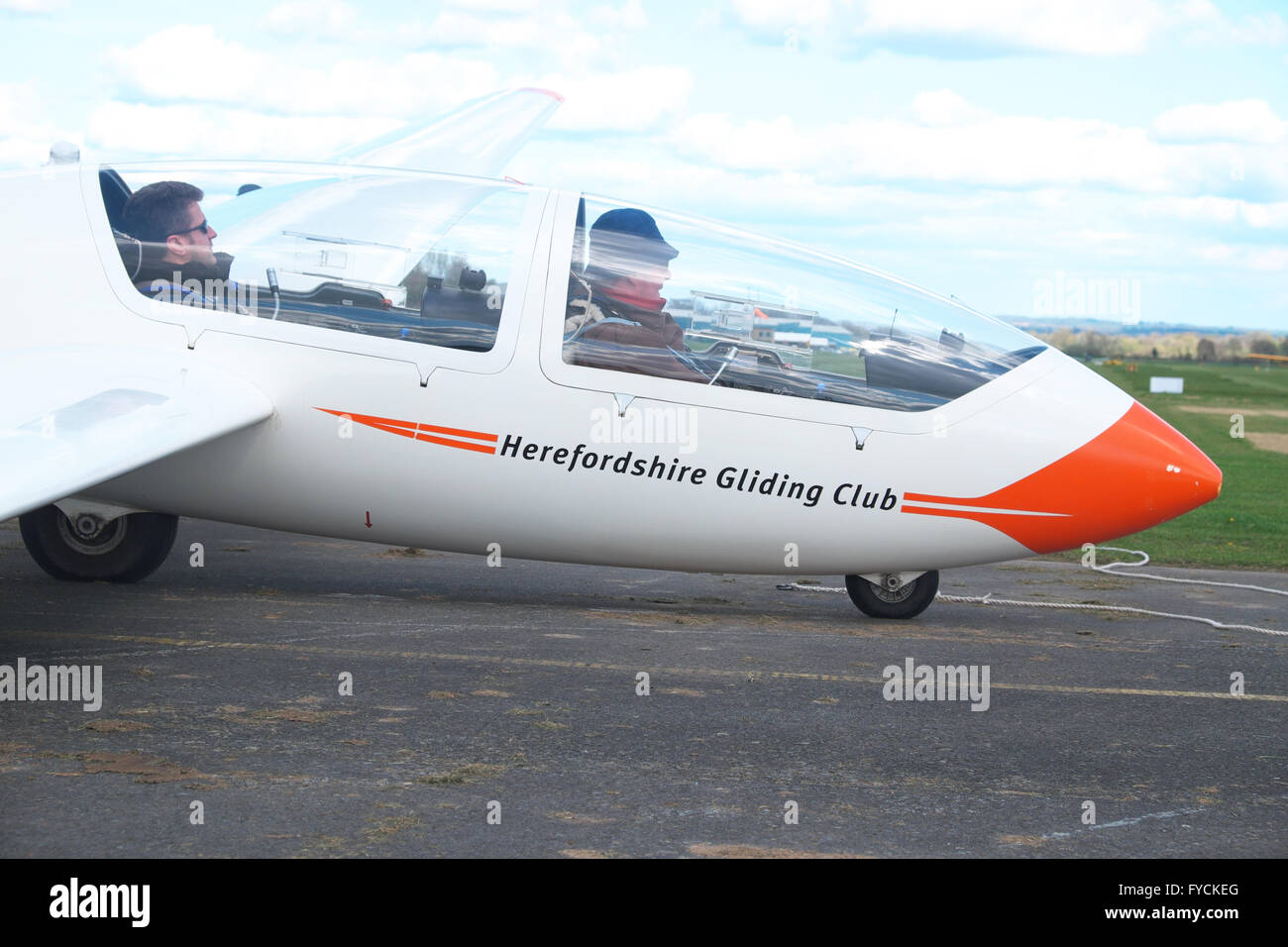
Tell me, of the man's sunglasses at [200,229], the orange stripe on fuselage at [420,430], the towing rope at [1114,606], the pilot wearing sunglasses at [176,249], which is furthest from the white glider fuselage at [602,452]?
the towing rope at [1114,606]

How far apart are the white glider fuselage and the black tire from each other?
479 millimetres

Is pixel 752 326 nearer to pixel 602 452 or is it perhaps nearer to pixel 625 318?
pixel 625 318

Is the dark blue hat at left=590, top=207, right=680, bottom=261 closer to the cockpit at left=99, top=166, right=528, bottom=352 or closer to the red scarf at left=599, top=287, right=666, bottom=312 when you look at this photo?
the red scarf at left=599, top=287, right=666, bottom=312

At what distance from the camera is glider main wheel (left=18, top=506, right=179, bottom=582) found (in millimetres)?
9164

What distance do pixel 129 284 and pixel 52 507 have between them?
178 cm

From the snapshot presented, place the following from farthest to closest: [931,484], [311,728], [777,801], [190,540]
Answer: [190,540]
[931,484]
[311,728]
[777,801]

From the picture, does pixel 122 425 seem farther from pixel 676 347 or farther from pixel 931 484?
pixel 931 484

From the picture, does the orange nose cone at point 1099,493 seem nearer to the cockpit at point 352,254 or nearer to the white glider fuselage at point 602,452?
the white glider fuselage at point 602,452

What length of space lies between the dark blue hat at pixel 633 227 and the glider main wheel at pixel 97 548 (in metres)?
3.61

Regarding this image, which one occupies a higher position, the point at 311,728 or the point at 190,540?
the point at 190,540

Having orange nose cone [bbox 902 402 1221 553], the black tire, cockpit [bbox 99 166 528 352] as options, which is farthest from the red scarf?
the black tire

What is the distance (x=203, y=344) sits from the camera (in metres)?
8.15

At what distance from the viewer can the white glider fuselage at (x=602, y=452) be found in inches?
314
